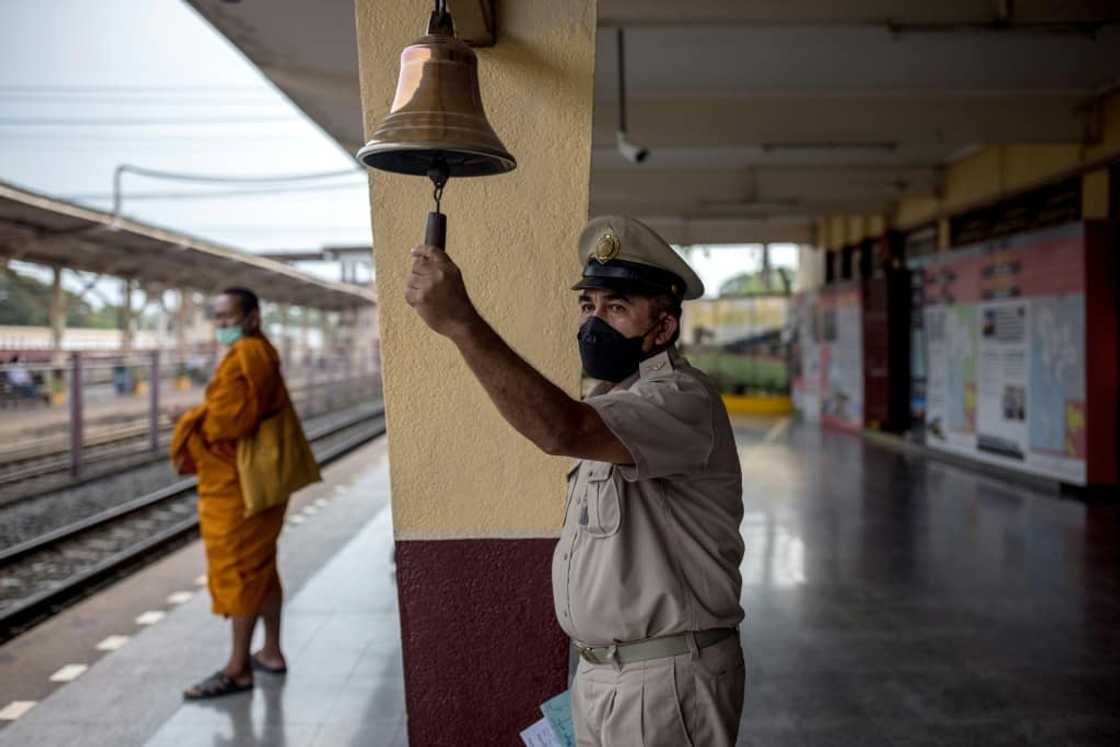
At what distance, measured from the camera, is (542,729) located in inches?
88.2

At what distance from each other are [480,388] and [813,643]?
2846 mm

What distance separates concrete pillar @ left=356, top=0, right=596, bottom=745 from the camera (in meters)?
2.63

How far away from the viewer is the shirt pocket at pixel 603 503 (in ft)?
6.05

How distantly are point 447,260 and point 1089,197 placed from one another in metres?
9.08

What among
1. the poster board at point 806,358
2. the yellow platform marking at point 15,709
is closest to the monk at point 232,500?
the yellow platform marking at point 15,709

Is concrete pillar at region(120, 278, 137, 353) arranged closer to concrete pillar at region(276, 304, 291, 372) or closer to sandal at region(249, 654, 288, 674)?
concrete pillar at region(276, 304, 291, 372)

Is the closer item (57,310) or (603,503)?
(603,503)

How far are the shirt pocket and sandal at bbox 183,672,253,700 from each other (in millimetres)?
2873

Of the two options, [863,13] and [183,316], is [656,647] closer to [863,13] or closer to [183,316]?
[863,13]

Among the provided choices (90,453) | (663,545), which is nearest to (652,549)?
(663,545)

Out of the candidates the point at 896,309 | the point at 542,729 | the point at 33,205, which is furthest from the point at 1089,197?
the point at 33,205

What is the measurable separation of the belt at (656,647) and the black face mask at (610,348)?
21.3 inches

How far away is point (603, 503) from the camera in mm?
1864

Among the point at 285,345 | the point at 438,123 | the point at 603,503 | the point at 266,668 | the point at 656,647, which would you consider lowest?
the point at 266,668
